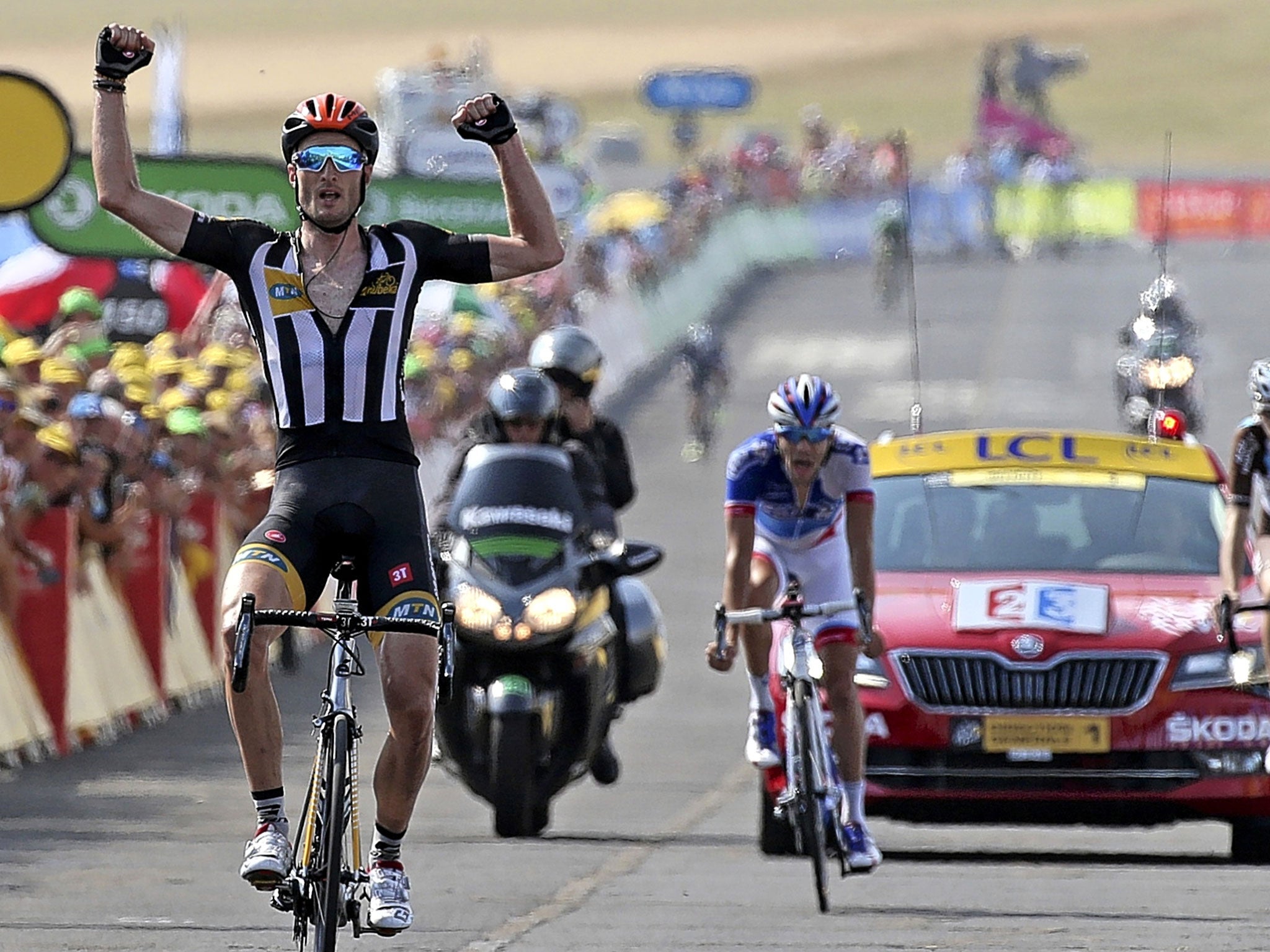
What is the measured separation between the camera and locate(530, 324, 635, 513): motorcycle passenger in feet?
43.0

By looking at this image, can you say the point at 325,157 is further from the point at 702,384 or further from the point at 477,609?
the point at 702,384

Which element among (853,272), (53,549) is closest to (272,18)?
(853,272)

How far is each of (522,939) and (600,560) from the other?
387 centimetres

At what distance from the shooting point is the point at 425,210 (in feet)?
78.6

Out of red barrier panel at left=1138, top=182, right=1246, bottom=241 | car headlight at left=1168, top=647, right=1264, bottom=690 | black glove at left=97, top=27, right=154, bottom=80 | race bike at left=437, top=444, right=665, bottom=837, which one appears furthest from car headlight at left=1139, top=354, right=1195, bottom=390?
red barrier panel at left=1138, top=182, right=1246, bottom=241

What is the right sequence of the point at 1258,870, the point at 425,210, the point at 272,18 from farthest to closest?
the point at 272,18 → the point at 425,210 → the point at 1258,870

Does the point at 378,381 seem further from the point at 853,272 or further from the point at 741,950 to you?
the point at 853,272

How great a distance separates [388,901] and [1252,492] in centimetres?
541

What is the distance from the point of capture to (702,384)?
1457 inches

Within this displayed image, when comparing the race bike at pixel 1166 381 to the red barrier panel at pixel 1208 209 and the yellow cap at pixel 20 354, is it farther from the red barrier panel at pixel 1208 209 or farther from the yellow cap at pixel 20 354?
the red barrier panel at pixel 1208 209

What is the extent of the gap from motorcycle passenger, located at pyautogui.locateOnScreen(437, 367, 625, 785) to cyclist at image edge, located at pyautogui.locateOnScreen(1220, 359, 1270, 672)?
2641 mm

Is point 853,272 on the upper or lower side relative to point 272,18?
lower

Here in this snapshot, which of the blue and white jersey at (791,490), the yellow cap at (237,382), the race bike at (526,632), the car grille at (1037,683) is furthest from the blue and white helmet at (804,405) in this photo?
the yellow cap at (237,382)

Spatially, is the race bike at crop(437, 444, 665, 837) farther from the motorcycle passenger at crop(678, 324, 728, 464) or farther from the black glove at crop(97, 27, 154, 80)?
the motorcycle passenger at crop(678, 324, 728, 464)
